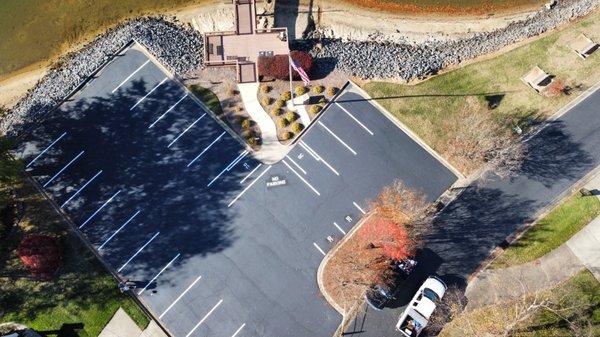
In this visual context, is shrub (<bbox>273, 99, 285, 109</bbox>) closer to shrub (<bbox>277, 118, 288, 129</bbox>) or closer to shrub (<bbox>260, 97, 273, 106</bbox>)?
shrub (<bbox>260, 97, 273, 106</bbox>)

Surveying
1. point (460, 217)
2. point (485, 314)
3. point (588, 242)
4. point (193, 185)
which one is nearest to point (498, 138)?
point (460, 217)

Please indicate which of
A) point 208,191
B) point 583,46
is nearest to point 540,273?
point 583,46

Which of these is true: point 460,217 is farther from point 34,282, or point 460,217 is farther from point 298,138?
point 34,282

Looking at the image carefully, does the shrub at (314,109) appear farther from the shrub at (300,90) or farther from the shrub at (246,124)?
the shrub at (246,124)

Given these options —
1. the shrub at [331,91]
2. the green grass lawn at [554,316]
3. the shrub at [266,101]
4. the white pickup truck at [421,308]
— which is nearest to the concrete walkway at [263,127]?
the shrub at [266,101]

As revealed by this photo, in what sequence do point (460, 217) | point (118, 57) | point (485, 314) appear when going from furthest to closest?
point (118, 57) → point (460, 217) → point (485, 314)

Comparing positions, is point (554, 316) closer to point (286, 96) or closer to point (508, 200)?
point (508, 200)

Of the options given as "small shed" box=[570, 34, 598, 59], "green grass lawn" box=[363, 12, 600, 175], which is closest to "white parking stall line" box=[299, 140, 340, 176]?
"green grass lawn" box=[363, 12, 600, 175]
